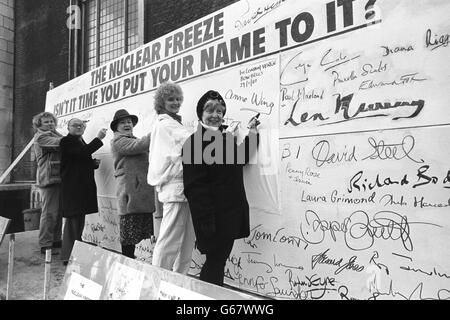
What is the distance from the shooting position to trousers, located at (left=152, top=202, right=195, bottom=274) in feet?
8.75

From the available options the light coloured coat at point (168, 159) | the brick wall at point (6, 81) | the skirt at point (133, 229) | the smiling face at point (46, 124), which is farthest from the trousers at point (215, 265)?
the brick wall at point (6, 81)

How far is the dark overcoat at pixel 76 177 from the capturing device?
394cm

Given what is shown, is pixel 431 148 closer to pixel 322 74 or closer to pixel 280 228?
pixel 322 74

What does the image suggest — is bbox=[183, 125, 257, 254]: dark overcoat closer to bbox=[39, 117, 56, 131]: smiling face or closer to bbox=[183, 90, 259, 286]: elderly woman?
bbox=[183, 90, 259, 286]: elderly woman

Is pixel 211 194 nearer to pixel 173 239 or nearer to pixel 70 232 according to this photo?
pixel 173 239

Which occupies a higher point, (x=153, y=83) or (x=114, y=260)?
(x=153, y=83)

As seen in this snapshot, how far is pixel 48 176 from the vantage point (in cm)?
448

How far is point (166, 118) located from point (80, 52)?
703 centimetres

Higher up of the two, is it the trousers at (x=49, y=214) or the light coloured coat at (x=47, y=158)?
the light coloured coat at (x=47, y=158)

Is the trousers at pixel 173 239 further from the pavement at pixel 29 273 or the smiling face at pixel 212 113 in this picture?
the pavement at pixel 29 273

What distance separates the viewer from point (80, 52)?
8641 millimetres
